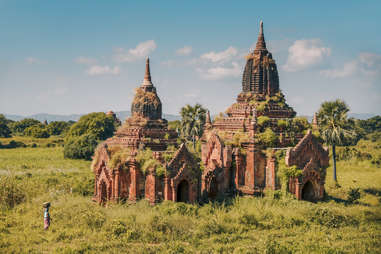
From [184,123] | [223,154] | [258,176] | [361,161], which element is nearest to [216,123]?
[223,154]

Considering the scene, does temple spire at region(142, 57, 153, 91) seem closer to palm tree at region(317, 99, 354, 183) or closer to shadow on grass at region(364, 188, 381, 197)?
palm tree at region(317, 99, 354, 183)

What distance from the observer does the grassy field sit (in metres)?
19.7

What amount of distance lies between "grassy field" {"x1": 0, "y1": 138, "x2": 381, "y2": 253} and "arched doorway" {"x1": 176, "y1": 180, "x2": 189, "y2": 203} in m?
1.64

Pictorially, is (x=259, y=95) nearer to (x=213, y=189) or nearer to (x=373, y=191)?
(x=213, y=189)

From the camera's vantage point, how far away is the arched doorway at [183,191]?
1075 inches

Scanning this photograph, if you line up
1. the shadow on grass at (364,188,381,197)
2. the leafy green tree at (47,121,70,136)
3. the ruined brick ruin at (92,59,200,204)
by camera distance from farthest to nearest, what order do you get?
1. the leafy green tree at (47,121,70,136)
2. the shadow on grass at (364,188,381,197)
3. the ruined brick ruin at (92,59,200,204)

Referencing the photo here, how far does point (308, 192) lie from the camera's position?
2978 cm

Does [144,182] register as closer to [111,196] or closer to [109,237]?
[111,196]

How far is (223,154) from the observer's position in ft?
97.5

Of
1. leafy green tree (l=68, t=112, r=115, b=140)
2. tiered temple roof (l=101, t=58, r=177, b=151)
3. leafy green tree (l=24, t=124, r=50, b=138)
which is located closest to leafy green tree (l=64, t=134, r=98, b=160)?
leafy green tree (l=68, t=112, r=115, b=140)

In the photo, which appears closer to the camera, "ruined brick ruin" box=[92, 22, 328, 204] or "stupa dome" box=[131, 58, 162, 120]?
"ruined brick ruin" box=[92, 22, 328, 204]

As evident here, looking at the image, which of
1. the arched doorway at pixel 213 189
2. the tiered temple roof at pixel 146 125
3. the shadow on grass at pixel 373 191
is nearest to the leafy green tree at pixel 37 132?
the tiered temple roof at pixel 146 125

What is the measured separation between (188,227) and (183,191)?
5.26 m

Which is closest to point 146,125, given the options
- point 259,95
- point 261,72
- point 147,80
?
point 147,80
